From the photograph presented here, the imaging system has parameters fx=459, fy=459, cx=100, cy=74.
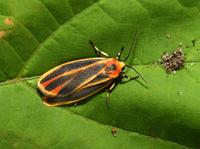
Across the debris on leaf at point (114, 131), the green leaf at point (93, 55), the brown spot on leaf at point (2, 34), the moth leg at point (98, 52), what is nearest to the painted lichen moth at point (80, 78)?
the moth leg at point (98, 52)

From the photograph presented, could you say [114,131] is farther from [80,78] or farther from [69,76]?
[69,76]

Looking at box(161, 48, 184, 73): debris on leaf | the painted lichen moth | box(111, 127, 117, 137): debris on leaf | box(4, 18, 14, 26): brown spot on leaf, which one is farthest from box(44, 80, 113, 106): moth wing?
box(4, 18, 14, 26): brown spot on leaf

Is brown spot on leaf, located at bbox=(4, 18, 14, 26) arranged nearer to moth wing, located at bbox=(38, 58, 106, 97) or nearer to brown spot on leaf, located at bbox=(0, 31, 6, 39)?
brown spot on leaf, located at bbox=(0, 31, 6, 39)

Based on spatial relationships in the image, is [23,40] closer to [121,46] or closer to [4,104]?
[4,104]

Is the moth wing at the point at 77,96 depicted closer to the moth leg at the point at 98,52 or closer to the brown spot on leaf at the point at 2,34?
the moth leg at the point at 98,52

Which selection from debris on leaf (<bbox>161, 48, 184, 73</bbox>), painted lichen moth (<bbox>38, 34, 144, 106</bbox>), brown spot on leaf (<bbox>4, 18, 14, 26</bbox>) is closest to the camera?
brown spot on leaf (<bbox>4, 18, 14, 26</bbox>)

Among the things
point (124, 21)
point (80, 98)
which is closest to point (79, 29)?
point (124, 21)

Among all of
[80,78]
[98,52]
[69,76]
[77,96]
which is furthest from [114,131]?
[98,52]
